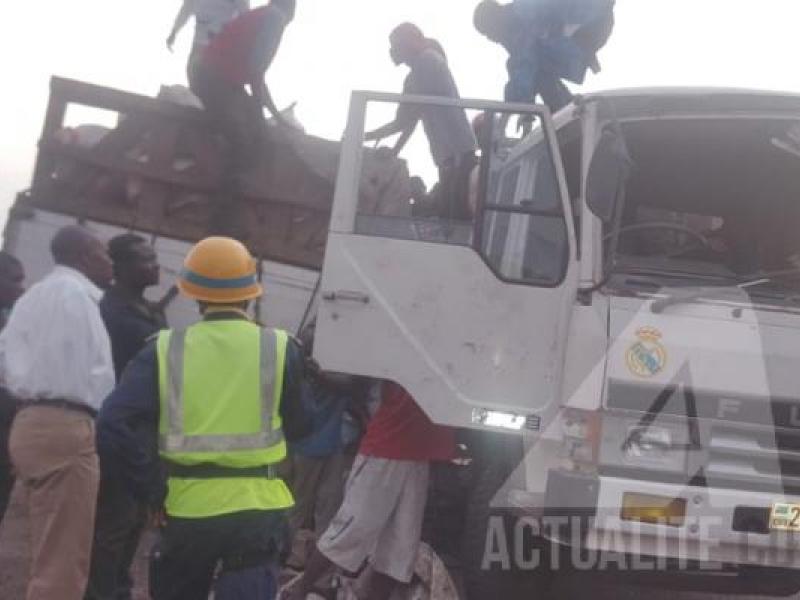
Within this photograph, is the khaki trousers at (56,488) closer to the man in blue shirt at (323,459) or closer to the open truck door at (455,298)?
the open truck door at (455,298)

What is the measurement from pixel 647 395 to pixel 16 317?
8.40 feet

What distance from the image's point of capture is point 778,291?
5.55 meters

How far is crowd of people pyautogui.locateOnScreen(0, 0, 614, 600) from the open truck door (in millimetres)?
231

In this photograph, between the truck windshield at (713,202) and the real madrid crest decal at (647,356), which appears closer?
the real madrid crest decal at (647,356)

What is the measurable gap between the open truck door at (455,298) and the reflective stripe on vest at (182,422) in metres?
1.68

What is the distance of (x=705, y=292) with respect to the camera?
530 centimetres

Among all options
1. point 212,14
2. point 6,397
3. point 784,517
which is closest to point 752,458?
point 784,517

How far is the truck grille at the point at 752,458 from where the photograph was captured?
205 inches

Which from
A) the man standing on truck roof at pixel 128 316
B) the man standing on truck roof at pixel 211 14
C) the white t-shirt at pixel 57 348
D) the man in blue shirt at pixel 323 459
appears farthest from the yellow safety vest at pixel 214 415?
the man standing on truck roof at pixel 211 14

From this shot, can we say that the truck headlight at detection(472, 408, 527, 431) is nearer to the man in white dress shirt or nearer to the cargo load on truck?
the man in white dress shirt

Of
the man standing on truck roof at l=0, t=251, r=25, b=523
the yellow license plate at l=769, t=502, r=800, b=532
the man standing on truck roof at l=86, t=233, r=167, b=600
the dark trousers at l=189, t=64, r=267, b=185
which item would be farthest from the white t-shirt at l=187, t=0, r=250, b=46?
the yellow license plate at l=769, t=502, r=800, b=532

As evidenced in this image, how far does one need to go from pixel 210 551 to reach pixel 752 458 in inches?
99.9

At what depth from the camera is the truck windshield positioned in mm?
5719

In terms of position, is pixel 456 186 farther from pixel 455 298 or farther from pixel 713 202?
pixel 713 202
